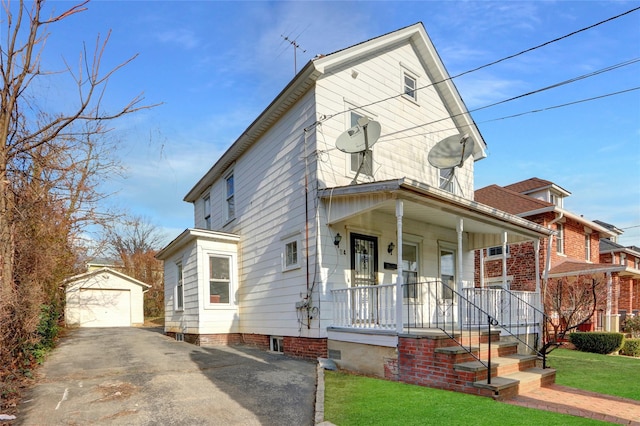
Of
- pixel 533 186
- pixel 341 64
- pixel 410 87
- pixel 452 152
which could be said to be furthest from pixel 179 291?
pixel 533 186

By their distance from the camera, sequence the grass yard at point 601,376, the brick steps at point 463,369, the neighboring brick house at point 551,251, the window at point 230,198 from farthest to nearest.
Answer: the neighboring brick house at point 551,251
the window at point 230,198
the grass yard at point 601,376
the brick steps at point 463,369

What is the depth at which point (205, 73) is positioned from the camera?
880 cm

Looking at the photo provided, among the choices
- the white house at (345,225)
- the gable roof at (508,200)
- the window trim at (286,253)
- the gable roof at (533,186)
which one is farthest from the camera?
the gable roof at (533,186)

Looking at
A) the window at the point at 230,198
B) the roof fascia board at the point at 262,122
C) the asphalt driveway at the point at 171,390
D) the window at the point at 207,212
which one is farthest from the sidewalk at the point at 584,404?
the window at the point at 207,212

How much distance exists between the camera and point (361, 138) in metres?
8.97

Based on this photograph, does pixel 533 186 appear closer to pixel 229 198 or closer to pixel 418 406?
pixel 229 198

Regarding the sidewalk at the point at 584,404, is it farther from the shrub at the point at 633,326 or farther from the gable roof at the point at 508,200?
the shrub at the point at 633,326

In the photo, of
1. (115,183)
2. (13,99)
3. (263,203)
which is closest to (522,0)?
(263,203)

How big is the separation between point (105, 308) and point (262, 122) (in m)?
17.9

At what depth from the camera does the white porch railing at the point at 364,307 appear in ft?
25.1

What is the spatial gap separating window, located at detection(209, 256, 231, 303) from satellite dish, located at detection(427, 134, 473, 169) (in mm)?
6941

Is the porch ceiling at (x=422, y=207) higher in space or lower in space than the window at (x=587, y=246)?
higher

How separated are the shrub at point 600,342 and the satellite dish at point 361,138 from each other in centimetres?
1150

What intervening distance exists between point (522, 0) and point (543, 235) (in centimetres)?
613
